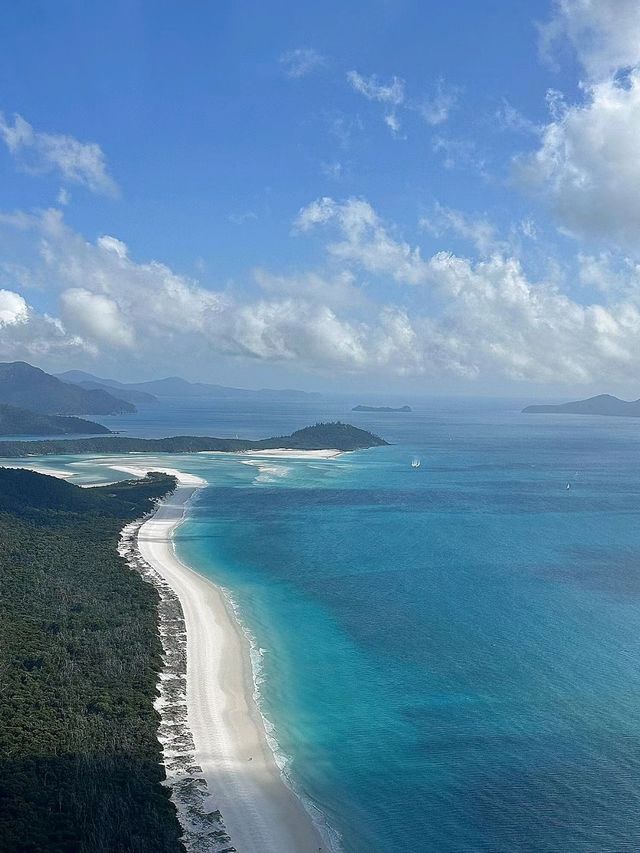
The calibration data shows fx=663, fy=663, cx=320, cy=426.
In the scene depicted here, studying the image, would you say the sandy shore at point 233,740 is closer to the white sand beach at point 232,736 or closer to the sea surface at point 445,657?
the white sand beach at point 232,736

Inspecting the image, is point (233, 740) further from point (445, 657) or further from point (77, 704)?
point (445, 657)

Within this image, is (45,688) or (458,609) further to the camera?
(458,609)

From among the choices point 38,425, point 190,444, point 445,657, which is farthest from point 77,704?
point 38,425

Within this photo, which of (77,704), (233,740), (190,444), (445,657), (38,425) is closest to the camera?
(233,740)

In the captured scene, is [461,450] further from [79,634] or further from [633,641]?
[79,634]

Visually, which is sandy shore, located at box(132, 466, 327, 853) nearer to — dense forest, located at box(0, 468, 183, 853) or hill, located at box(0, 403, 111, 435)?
dense forest, located at box(0, 468, 183, 853)

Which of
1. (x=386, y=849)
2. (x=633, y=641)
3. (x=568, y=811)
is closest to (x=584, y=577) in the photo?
(x=633, y=641)
